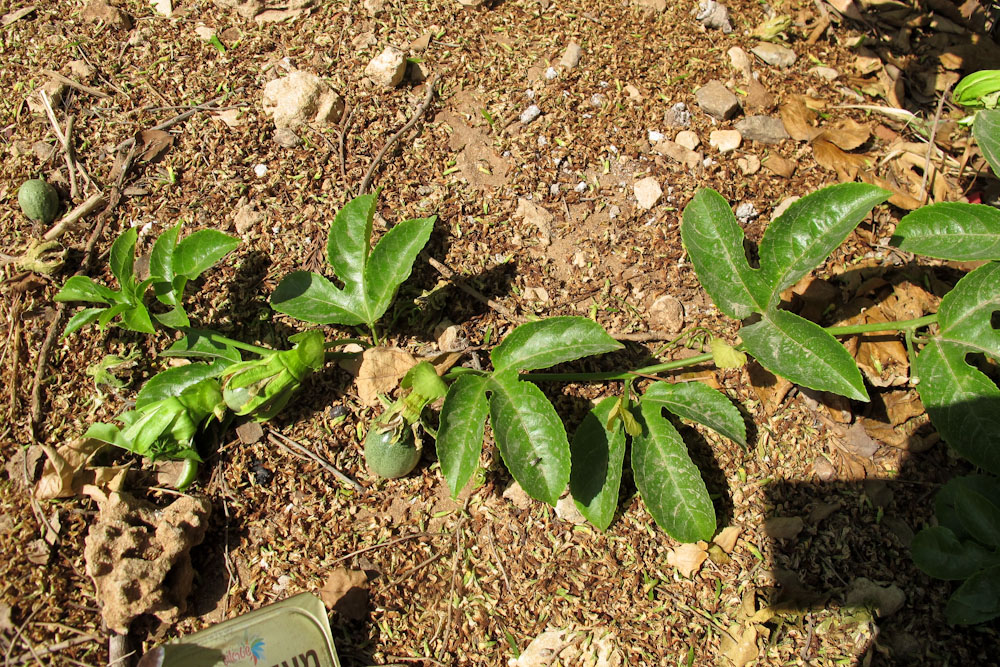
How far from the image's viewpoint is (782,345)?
6.63 ft

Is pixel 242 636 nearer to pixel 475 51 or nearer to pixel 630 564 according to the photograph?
pixel 630 564

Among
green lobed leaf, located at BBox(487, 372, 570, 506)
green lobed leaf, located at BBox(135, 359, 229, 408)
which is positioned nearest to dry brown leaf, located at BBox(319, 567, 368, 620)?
green lobed leaf, located at BBox(487, 372, 570, 506)

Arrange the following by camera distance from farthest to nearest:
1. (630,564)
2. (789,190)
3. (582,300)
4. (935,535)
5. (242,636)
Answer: (789,190) < (582,300) < (630,564) < (935,535) < (242,636)

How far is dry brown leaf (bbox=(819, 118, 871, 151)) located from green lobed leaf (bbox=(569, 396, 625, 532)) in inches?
60.8

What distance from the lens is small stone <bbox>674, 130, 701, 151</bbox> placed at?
2682 mm

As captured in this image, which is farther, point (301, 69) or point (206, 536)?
point (301, 69)

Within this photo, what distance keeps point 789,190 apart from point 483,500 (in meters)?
1.69

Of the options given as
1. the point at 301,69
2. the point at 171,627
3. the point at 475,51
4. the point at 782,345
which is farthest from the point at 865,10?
the point at 171,627

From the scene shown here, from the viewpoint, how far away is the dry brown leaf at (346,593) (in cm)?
213

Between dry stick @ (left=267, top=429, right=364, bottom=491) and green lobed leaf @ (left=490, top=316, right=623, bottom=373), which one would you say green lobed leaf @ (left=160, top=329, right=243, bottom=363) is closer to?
dry stick @ (left=267, top=429, right=364, bottom=491)

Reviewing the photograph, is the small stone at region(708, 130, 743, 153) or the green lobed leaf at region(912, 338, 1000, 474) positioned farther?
the small stone at region(708, 130, 743, 153)

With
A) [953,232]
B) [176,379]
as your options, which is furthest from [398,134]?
[953,232]

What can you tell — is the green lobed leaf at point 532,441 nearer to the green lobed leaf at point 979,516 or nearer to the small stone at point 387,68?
the green lobed leaf at point 979,516

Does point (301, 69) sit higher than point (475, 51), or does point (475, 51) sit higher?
point (301, 69)
